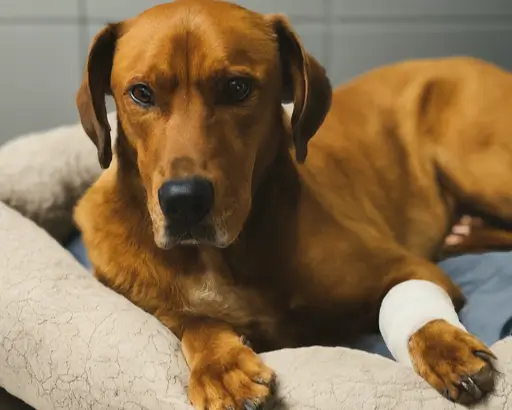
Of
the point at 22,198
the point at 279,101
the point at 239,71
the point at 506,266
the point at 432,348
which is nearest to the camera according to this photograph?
the point at 432,348

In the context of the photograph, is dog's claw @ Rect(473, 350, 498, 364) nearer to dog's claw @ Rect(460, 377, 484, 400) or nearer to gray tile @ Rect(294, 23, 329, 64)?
dog's claw @ Rect(460, 377, 484, 400)

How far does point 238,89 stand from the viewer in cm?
126

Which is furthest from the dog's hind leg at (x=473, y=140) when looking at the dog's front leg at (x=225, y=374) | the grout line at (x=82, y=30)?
the grout line at (x=82, y=30)

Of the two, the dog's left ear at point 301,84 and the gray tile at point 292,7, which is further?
the gray tile at point 292,7

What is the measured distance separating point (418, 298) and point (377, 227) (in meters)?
0.41

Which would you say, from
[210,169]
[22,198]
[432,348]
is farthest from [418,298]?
[22,198]

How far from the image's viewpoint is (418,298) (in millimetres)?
1304

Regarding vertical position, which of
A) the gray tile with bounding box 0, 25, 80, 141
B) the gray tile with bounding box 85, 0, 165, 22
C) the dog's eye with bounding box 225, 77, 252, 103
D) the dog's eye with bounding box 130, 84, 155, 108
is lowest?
the gray tile with bounding box 0, 25, 80, 141

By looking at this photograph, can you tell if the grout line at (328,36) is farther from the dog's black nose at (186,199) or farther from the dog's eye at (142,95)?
the dog's black nose at (186,199)

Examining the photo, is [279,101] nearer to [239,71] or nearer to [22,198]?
[239,71]

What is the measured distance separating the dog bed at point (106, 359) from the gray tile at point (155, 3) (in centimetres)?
132

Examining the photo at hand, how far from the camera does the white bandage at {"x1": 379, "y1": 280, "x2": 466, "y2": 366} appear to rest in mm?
1229

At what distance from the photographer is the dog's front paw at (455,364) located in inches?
41.1

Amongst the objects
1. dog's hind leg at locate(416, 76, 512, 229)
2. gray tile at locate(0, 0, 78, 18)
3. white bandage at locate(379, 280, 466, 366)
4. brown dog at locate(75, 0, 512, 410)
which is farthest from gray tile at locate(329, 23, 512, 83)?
white bandage at locate(379, 280, 466, 366)
